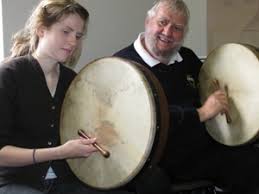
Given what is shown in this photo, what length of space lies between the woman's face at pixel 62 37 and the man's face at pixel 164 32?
1.44ft

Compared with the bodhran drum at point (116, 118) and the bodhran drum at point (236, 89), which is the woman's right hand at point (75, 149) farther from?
the bodhran drum at point (236, 89)

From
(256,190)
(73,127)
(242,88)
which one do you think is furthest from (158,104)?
(256,190)

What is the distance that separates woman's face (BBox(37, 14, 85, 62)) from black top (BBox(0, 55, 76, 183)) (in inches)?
2.7

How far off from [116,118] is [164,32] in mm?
594

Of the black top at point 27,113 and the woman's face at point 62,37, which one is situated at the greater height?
the woman's face at point 62,37

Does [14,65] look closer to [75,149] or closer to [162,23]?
[75,149]

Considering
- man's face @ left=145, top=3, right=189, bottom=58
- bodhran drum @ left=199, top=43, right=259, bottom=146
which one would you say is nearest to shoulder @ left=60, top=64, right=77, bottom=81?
man's face @ left=145, top=3, right=189, bottom=58

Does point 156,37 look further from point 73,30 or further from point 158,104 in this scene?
point 158,104

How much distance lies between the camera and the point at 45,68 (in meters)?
1.48

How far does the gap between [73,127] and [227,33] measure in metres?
1.41

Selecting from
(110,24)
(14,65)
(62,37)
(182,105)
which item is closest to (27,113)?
(14,65)

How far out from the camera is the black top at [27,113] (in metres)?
1.35

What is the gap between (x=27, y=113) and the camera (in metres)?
1.40

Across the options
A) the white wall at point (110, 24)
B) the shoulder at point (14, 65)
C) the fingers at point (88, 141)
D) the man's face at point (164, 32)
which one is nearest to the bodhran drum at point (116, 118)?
the fingers at point (88, 141)
